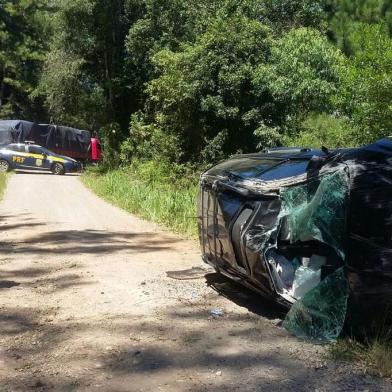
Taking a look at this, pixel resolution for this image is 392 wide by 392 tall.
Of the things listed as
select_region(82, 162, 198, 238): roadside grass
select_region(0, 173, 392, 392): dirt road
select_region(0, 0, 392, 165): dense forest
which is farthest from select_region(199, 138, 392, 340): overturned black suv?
select_region(0, 0, 392, 165): dense forest

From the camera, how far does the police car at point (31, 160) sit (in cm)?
2644

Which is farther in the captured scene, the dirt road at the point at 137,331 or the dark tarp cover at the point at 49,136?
the dark tarp cover at the point at 49,136

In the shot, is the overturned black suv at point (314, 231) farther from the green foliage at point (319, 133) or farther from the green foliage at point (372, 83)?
the green foliage at point (319, 133)

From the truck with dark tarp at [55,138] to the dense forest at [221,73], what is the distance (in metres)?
4.55

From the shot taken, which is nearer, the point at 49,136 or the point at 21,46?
the point at 49,136

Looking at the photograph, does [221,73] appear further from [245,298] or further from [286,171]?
[286,171]

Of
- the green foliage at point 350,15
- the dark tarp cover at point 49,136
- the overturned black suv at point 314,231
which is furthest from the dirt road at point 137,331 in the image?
the dark tarp cover at point 49,136

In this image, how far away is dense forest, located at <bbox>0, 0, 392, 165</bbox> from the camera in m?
13.0

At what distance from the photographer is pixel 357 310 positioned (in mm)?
4242

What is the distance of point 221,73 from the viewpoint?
17453 mm

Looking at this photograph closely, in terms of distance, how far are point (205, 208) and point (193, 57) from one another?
41.8 ft

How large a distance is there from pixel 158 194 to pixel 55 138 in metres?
20.9

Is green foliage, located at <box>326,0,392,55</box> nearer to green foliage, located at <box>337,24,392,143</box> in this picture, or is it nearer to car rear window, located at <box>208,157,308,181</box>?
green foliage, located at <box>337,24,392,143</box>

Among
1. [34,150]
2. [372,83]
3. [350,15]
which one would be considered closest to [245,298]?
[372,83]
